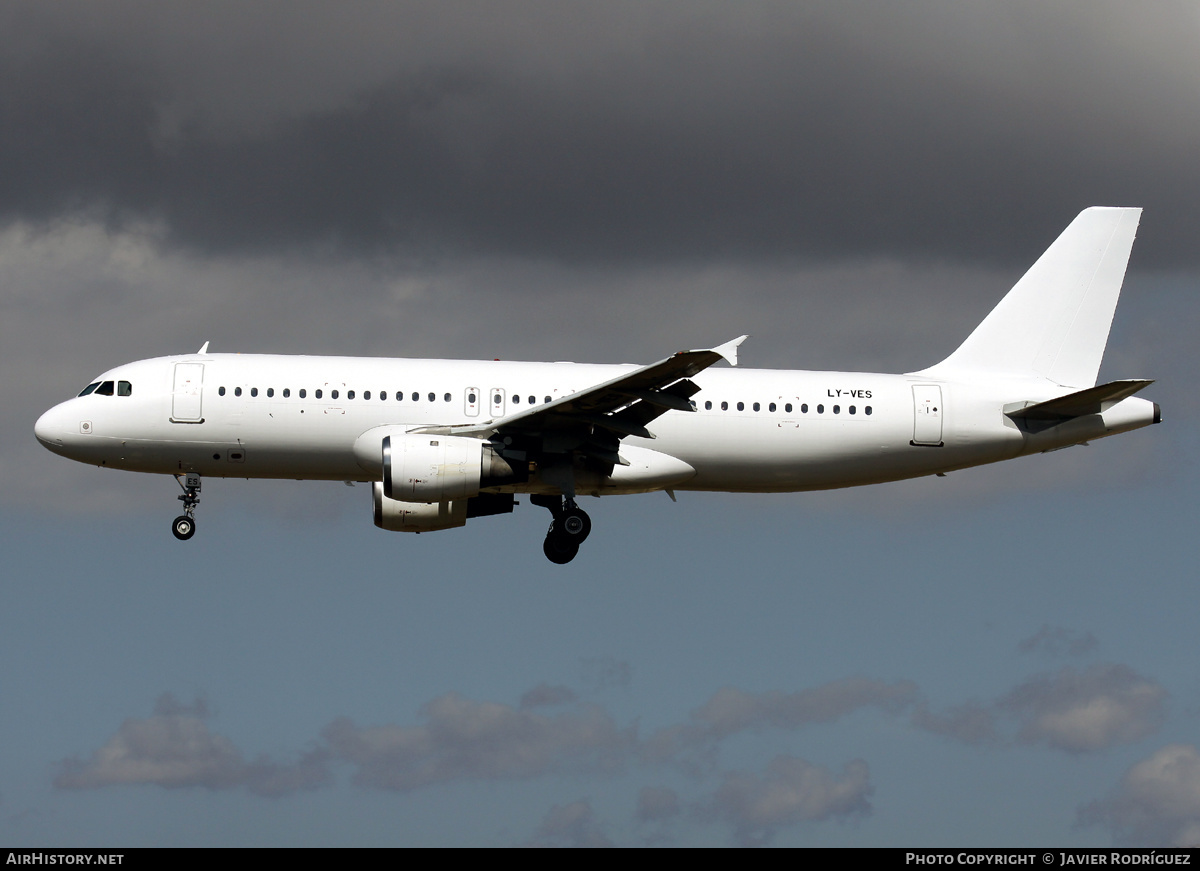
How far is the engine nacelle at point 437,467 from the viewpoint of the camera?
4134 centimetres

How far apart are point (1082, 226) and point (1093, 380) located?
17.0 feet

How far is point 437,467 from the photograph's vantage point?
136 feet

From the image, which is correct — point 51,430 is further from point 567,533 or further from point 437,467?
point 567,533

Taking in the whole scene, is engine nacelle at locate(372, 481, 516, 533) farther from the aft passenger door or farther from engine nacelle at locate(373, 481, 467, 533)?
the aft passenger door

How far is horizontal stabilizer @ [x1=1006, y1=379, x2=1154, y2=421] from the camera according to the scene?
4386cm

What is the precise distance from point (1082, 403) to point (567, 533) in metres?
15.0

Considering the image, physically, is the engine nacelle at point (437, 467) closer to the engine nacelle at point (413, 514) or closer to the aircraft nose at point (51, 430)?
the engine nacelle at point (413, 514)

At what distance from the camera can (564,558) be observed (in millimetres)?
44875

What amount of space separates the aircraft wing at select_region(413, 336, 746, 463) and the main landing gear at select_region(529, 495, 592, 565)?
78.9 inches

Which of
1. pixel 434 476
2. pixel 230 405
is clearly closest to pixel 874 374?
pixel 434 476

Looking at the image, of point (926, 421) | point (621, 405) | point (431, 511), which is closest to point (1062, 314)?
point (926, 421)

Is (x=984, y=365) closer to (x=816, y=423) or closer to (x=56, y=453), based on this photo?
(x=816, y=423)

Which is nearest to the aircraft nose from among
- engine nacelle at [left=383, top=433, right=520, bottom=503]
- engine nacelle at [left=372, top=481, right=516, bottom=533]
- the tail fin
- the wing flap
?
engine nacelle at [left=372, top=481, right=516, bottom=533]

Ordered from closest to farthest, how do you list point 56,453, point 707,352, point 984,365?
point 707,352, point 56,453, point 984,365
